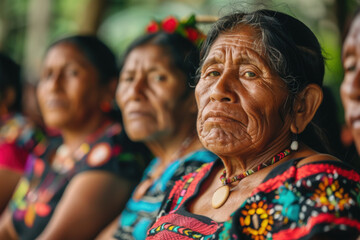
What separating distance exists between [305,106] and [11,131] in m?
3.41

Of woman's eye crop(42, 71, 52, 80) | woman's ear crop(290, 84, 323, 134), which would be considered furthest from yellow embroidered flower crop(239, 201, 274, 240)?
woman's eye crop(42, 71, 52, 80)

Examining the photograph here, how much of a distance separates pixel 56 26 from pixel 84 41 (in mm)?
8200

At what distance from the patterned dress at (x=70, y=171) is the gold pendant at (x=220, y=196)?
137 cm

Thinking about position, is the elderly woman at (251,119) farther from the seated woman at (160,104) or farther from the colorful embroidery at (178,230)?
the seated woman at (160,104)

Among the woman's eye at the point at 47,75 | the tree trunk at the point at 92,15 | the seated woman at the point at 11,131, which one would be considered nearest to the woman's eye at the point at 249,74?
the woman's eye at the point at 47,75

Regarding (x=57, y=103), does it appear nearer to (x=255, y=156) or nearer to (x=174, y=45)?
(x=174, y=45)

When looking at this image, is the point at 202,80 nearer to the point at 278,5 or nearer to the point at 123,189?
the point at 278,5

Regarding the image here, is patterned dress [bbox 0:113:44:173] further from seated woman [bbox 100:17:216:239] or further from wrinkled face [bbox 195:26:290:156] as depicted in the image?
wrinkled face [bbox 195:26:290:156]

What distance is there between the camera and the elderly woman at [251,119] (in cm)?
175

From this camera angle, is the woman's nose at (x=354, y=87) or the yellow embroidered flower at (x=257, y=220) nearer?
the woman's nose at (x=354, y=87)

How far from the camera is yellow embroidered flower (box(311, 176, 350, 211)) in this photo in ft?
5.11

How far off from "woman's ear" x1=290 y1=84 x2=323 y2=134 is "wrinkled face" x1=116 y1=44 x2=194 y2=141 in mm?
1226

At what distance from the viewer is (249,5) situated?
223 centimetres

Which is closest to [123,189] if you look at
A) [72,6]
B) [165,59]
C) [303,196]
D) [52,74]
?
[165,59]
